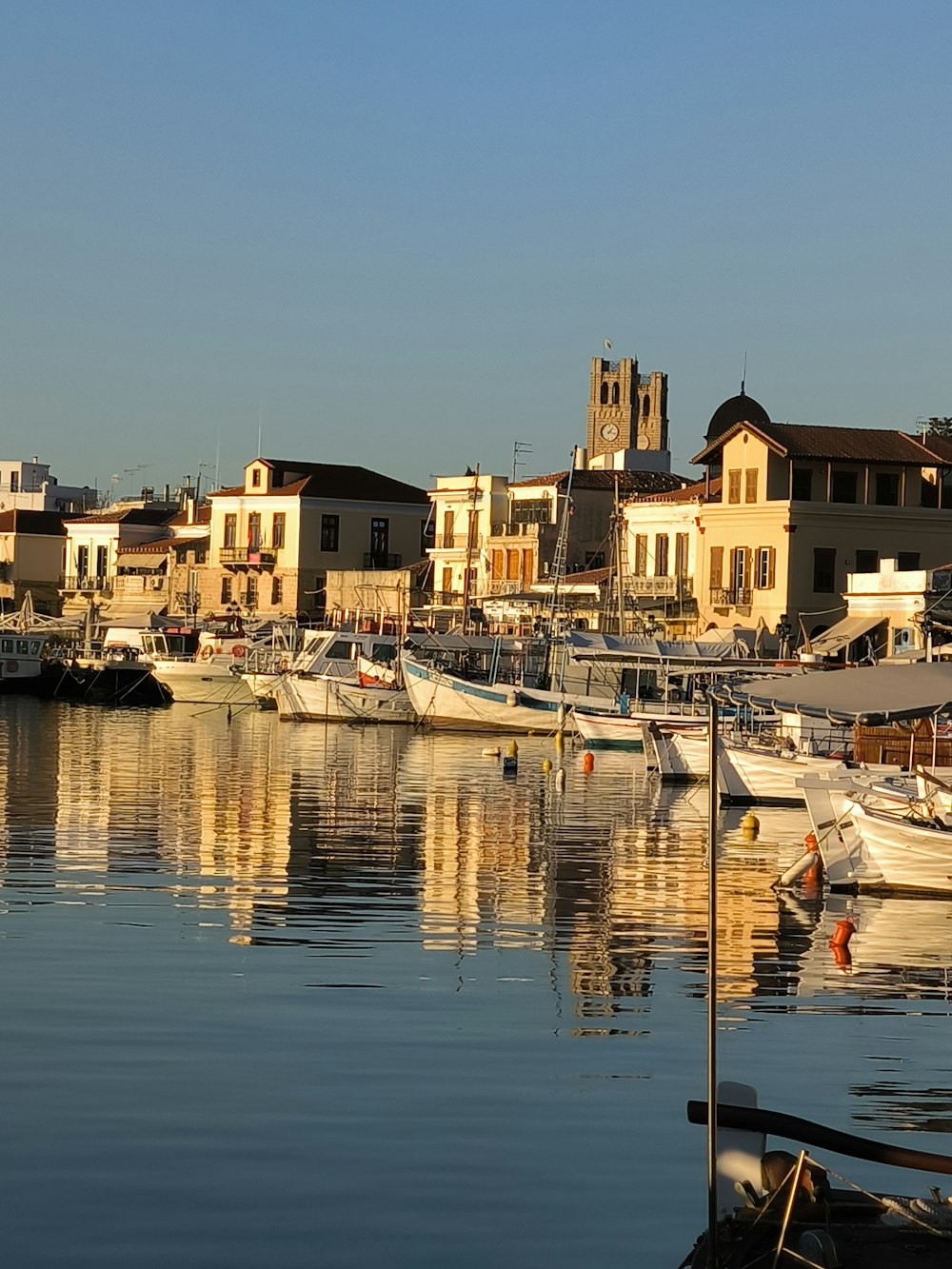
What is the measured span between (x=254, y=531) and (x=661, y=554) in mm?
33209

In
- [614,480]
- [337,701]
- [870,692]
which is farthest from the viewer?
[614,480]

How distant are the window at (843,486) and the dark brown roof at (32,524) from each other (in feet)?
238

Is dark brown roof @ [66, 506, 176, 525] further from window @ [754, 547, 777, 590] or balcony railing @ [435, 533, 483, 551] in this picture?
window @ [754, 547, 777, 590]

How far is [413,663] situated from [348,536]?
4193 cm

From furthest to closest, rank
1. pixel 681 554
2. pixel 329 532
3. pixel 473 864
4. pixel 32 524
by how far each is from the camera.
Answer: pixel 32 524, pixel 329 532, pixel 681 554, pixel 473 864

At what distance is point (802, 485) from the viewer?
275 feet

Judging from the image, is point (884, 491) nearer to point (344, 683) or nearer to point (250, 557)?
point (344, 683)

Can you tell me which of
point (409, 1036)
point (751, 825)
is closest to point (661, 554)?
point (751, 825)

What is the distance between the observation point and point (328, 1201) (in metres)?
13.1

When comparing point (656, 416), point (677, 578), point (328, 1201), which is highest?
point (656, 416)

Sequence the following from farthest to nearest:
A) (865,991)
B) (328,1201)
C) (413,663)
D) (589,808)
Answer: (413,663) < (589,808) < (865,991) < (328,1201)

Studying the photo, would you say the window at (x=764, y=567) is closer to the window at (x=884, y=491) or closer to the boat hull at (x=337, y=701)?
the window at (x=884, y=491)

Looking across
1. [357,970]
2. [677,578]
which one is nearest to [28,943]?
[357,970]

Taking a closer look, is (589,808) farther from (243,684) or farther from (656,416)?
(656,416)
